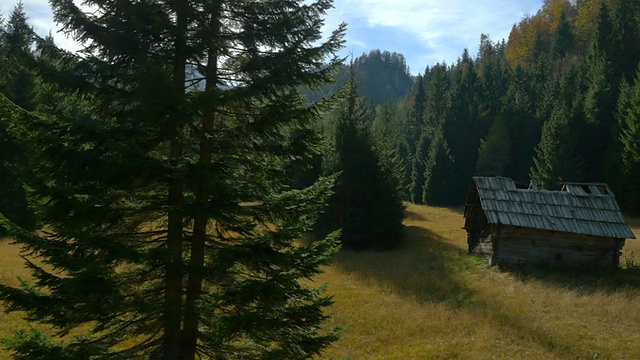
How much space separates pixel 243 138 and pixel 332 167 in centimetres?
2729

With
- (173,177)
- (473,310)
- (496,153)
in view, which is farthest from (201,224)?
(496,153)

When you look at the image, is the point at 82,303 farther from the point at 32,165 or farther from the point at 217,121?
the point at 217,121

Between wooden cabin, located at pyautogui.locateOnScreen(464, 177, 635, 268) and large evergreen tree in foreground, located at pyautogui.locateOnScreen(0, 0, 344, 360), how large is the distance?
19.5 meters

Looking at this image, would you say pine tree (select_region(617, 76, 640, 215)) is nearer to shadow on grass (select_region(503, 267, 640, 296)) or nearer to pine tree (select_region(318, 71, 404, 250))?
shadow on grass (select_region(503, 267, 640, 296))

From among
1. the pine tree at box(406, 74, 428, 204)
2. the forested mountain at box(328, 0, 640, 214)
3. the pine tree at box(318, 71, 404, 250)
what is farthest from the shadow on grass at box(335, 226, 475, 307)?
the pine tree at box(406, 74, 428, 204)

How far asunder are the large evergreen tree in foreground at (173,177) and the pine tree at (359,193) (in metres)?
24.7

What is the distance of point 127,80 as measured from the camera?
604 cm

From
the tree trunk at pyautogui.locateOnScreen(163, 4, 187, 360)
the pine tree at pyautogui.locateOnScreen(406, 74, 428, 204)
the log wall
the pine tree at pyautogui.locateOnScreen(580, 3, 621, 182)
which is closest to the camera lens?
the tree trunk at pyautogui.locateOnScreen(163, 4, 187, 360)

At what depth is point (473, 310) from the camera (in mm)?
17625

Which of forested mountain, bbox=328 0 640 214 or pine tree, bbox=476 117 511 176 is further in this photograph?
pine tree, bbox=476 117 511 176

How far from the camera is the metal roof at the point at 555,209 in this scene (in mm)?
23156

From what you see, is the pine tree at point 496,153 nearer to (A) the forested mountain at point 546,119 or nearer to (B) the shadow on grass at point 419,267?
(A) the forested mountain at point 546,119

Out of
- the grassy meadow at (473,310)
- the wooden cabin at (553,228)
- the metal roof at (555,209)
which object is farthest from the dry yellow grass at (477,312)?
the metal roof at (555,209)

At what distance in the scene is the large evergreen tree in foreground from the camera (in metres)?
5.55
